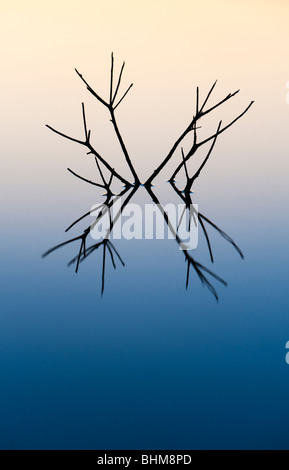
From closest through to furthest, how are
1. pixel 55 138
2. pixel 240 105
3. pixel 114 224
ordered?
pixel 114 224, pixel 55 138, pixel 240 105

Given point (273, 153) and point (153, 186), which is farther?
point (273, 153)

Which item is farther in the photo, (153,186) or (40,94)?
(40,94)

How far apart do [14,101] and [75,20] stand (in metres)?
0.86

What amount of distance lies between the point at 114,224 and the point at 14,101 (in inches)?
41.1

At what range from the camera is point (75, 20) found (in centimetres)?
290

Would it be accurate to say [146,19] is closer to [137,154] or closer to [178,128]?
[178,128]

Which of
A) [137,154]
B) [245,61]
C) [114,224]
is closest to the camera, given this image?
[114,224]

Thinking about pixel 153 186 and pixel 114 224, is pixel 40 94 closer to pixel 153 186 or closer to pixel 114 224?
pixel 153 186

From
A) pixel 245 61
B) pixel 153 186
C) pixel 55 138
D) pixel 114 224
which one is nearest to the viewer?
pixel 114 224

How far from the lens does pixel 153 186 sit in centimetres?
165
